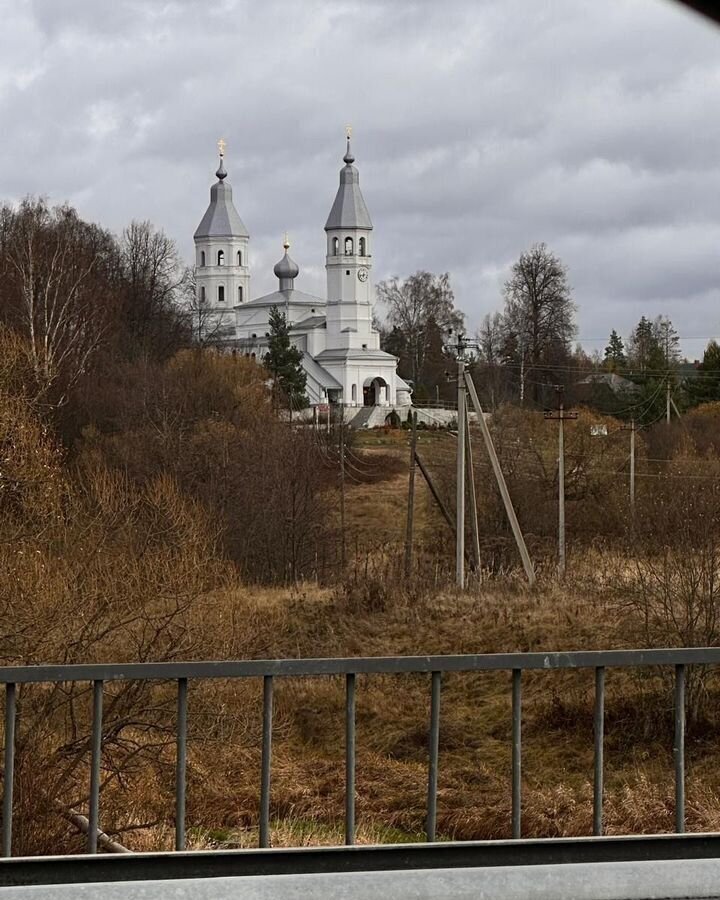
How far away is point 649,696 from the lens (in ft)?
80.1

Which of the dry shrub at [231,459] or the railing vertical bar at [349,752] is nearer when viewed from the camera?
the railing vertical bar at [349,752]

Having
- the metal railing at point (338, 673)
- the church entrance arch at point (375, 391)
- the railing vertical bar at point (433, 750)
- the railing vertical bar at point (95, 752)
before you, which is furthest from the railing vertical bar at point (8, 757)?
the church entrance arch at point (375, 391)

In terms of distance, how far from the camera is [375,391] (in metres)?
109

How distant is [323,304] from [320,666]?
Answer: 4797 inches

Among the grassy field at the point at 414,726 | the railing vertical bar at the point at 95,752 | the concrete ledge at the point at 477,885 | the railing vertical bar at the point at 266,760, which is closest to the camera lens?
the concrete ledge at the point at 477,885

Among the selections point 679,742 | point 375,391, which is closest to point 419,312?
point 375,391

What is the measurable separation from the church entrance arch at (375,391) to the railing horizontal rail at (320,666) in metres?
102

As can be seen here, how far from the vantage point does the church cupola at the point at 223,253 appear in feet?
440

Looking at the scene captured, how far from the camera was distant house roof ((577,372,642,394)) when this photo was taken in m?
76.2

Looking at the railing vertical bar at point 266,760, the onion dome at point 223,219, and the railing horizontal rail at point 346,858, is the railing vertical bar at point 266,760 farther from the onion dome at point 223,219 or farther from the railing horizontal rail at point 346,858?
the onion dome at point 223,219

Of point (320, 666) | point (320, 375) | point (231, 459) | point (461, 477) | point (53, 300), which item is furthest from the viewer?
point (320, 375)

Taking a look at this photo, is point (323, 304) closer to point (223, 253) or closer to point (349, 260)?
point (349, 260)

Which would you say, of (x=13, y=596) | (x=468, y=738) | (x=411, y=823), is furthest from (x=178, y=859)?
(x=468, y=738)

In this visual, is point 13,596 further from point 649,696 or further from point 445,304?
point 445,304
